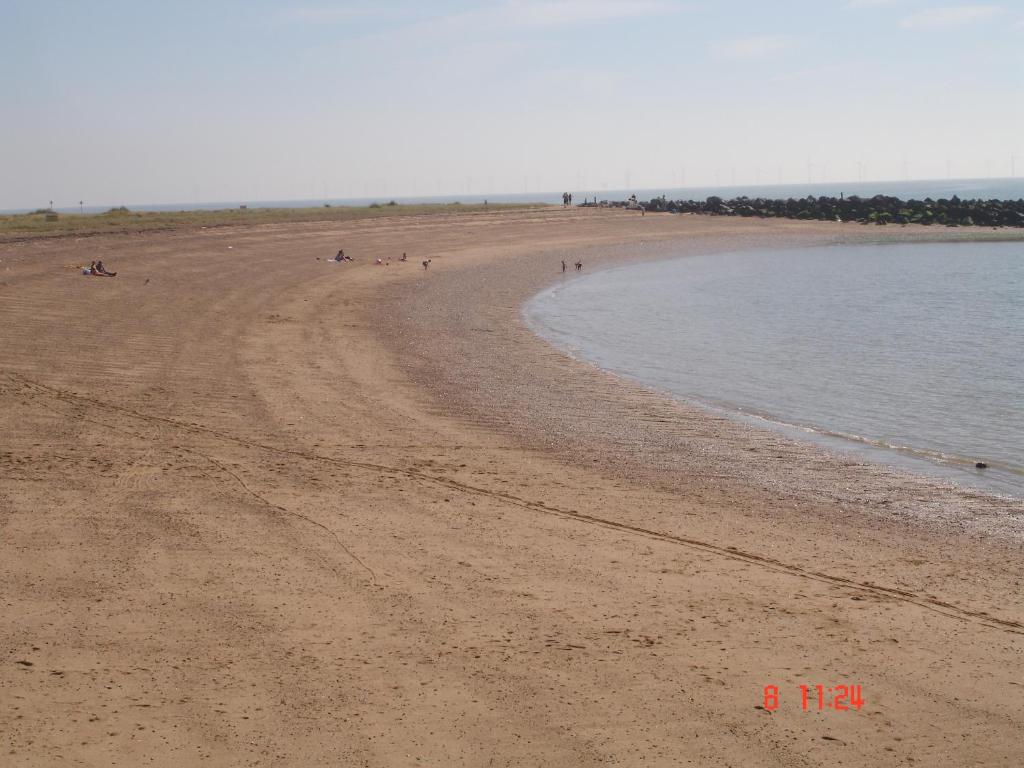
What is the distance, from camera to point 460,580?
721 centimetres

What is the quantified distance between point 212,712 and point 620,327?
65.4ft

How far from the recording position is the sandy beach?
523 centimetres

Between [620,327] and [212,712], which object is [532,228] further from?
[212,712]

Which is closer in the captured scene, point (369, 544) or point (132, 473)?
point (369, 544)

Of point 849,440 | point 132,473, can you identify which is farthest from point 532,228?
point 132,473

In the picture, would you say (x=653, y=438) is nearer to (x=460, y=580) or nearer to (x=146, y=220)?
(x=460, y=580)

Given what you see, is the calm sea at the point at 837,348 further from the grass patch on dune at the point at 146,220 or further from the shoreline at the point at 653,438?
the grass patch on dune at the point at 146,220

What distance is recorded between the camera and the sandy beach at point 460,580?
206 inches

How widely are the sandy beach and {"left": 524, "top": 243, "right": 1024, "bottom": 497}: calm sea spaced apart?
1586mm

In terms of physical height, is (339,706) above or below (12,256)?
below

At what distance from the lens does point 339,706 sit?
17.6 feet

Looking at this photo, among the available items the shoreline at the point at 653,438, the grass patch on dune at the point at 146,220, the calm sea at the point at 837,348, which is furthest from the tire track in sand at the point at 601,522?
the grass patch on dune at the point at 146,220
